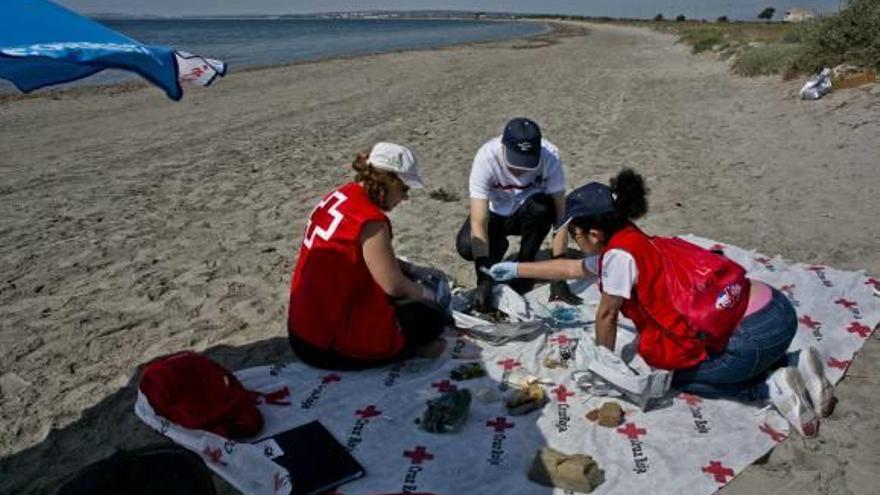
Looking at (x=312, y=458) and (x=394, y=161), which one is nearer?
(x=312, y=458)

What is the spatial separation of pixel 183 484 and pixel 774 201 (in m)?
6.00

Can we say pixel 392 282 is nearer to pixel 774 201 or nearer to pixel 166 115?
pixel 774 201

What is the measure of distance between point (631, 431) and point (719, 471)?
43 centimetres

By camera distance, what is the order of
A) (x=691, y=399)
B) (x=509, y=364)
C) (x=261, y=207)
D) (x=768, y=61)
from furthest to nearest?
1. (x=768, y=61)
2. (x=261, y=207)
3. (x=509, y=364)
4. (x=691, y=399)

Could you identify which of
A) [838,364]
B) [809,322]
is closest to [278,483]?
[838,364]

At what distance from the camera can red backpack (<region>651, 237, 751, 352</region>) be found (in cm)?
307

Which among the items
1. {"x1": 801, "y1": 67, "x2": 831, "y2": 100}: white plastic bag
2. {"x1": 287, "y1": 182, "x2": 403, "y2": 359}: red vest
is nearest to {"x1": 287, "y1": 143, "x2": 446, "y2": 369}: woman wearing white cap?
{"x1": 287, "y1": 182, "x2": 403, "y2": 359}: red vest

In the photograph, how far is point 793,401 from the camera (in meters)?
3.12

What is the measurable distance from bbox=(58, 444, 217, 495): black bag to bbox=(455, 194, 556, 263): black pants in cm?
274

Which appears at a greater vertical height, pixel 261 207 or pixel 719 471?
pixel 719 471

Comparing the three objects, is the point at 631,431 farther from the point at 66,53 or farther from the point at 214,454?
the point at 66,53

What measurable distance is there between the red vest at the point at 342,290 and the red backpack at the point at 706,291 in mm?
1385

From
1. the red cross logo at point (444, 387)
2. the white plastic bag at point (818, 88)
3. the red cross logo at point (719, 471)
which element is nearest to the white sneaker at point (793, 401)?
the red cross logo at point (719, 471)

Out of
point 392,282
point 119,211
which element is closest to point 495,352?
point 392,282
